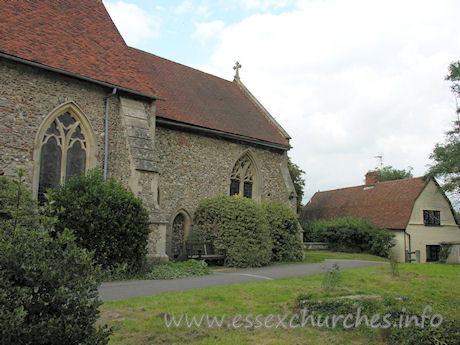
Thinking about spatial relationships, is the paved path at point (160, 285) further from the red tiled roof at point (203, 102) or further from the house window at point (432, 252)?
the house window at point (432, 252)

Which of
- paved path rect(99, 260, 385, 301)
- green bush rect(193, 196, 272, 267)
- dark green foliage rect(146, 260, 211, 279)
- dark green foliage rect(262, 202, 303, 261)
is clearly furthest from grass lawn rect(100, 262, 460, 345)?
dark green foliage rect(262, 202, 303, 261)

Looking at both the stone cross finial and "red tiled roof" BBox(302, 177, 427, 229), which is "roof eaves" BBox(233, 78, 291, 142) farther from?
"red tiled roof" BBox(302, 177, 427, 229)

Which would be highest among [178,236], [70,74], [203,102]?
[203,102]

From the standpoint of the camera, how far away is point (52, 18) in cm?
1373

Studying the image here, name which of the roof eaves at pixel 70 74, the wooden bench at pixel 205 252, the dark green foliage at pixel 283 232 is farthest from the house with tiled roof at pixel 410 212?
the roof eaves at pixel 70 74

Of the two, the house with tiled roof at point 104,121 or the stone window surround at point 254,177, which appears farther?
the stone window surround at point 254,177

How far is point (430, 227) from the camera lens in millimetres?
27094

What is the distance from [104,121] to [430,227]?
24.3 meters

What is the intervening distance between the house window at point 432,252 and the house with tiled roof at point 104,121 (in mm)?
15886

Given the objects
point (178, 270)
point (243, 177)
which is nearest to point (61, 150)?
point (178, 270)

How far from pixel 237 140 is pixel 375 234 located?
1227 cm

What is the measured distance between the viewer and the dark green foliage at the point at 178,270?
1095 cm

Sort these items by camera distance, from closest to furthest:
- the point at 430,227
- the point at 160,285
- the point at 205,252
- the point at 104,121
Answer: the point at 160,285 → the point at 104,121 → the point at 205,252 → the point at 430,227

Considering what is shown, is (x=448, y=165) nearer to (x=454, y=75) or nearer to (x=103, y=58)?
(x=454, y=75)
